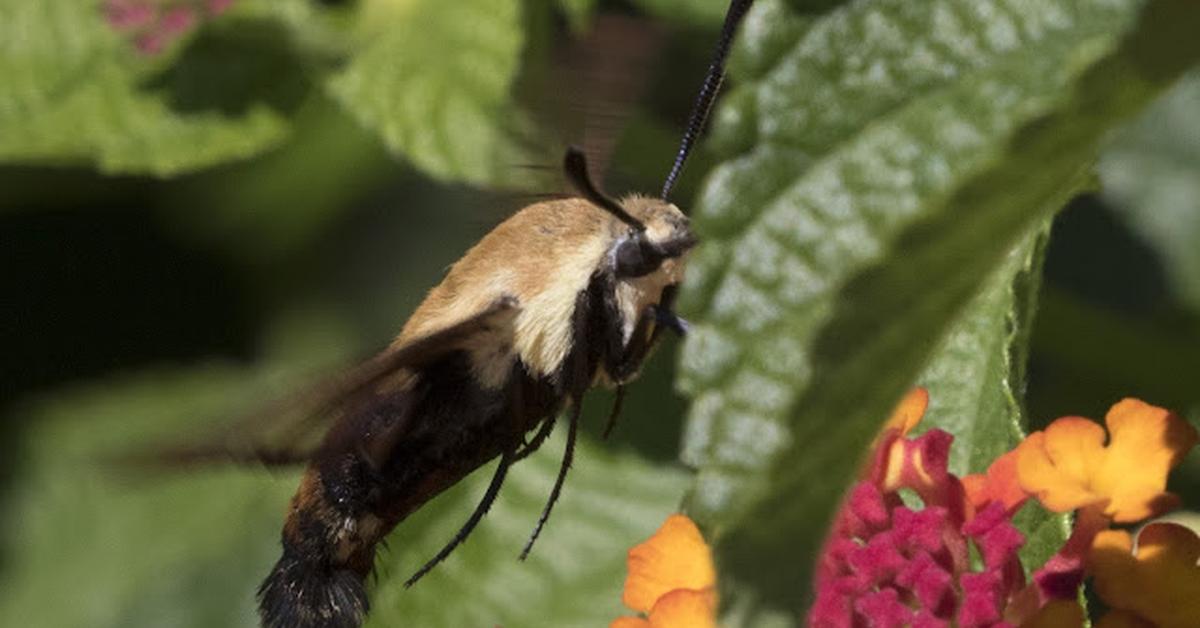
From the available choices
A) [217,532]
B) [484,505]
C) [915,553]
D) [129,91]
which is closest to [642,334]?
[484,505]

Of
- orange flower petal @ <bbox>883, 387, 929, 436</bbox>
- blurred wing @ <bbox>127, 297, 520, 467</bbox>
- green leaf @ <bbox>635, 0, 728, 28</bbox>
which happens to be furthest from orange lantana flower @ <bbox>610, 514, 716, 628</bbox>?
green leaf @ <bbox>635, 0, 728, 28</bbox>

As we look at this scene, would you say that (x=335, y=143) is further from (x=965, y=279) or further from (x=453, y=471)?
(x=965, y=279)

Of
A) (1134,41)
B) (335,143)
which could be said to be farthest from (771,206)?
(335,143)

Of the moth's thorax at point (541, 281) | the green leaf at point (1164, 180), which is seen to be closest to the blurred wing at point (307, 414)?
the moth's thorax at point (541, 281)

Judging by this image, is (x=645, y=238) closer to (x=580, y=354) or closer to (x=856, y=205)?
(x=580, y=354)

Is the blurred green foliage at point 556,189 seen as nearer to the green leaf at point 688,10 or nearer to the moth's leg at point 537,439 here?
the green leaf at point 688,10
